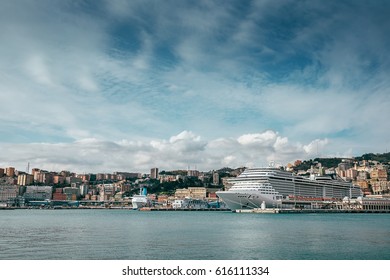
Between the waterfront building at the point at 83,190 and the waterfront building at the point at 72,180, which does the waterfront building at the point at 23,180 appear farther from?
the waterfront building at the point at 83,190

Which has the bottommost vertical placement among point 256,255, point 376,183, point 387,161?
point 256,255

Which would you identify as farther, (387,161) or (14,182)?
(387,161)

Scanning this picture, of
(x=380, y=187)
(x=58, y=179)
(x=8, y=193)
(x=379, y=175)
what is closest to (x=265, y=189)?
(x=380, y=187)

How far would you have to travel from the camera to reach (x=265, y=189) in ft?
113

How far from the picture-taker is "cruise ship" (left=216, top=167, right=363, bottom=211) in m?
33.8

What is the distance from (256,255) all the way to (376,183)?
63.1 meters

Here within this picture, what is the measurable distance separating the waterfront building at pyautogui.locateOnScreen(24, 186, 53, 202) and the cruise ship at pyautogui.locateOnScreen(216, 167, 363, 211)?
50.3 metres

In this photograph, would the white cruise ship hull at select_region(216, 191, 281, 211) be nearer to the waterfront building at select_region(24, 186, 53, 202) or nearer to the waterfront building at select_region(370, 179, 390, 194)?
the waterfront building at select_region(370, 179, 390, 194)

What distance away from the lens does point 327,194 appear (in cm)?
4447
